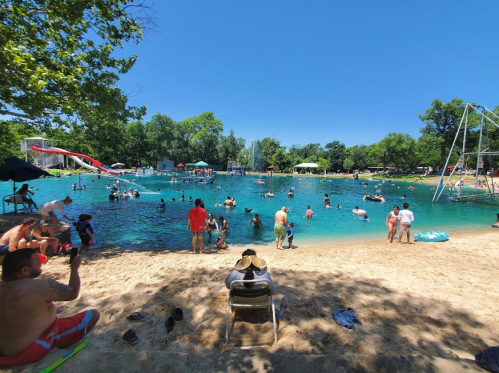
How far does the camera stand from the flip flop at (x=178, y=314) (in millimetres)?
3898

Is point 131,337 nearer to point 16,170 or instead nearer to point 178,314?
point 178,314

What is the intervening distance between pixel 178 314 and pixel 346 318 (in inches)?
113

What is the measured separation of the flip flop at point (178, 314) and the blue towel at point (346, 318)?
265 centimetres

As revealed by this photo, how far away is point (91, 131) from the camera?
9.36 m

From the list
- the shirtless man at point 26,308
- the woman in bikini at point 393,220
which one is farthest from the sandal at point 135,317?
the woman in bikini at point 393,220

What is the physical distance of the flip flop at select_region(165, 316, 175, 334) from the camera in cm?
360

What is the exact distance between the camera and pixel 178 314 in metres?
3.96

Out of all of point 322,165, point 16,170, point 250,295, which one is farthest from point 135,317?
point 322,165

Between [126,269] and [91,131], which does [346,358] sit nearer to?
[126,269]

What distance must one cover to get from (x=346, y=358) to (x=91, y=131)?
431 inches

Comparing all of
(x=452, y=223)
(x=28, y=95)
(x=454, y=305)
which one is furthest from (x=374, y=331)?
(x=452, y=223)

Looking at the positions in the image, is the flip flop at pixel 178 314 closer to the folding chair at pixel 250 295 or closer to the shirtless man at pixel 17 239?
the folding chair at pixel 250 295

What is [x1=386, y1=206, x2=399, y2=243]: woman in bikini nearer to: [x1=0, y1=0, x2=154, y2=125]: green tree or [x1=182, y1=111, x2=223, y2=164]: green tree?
[x1=0, y1=0, x2=154, y2=125]: green tree

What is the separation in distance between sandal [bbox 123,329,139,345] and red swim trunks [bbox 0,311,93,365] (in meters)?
0.53
